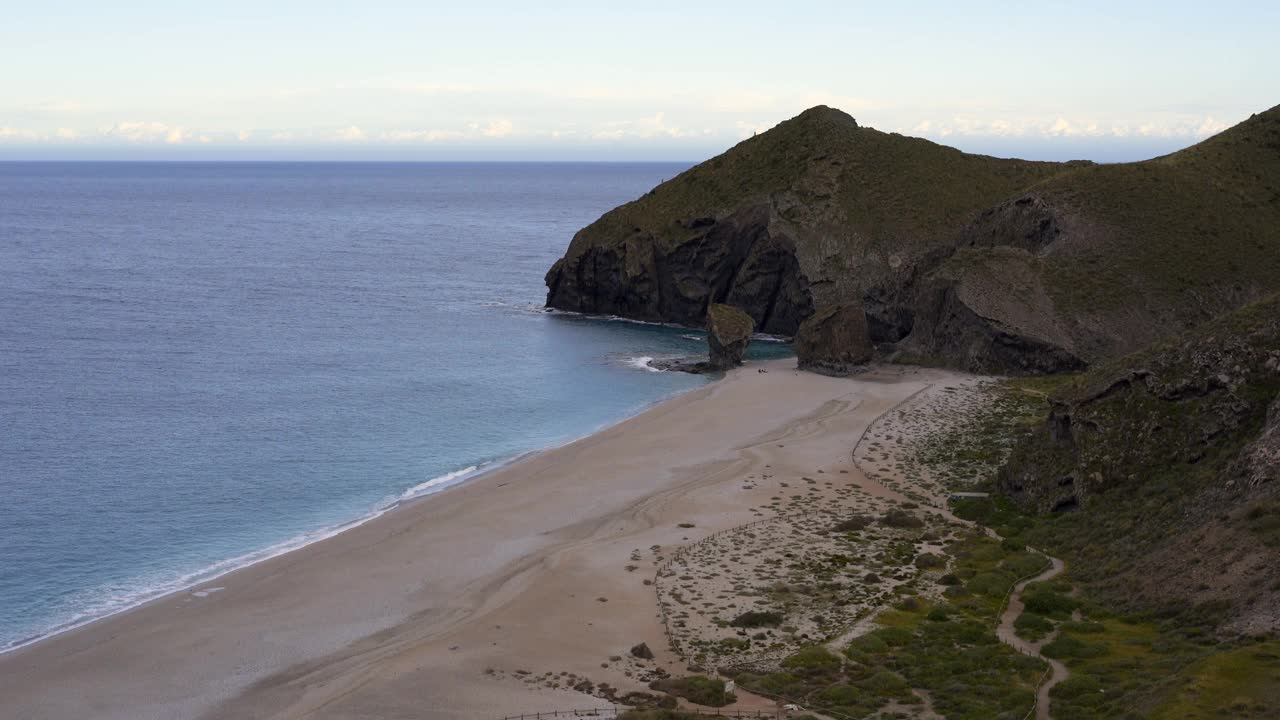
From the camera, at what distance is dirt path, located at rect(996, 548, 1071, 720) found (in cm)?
2691

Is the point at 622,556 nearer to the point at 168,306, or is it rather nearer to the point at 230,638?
A: the point at 230,638

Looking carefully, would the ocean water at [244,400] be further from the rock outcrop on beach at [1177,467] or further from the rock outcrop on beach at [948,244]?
the rock outcrop on beach at [1177,467]

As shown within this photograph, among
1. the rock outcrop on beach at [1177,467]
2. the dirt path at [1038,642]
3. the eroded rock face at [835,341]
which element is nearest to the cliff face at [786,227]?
the eroded rock face at [835,341]

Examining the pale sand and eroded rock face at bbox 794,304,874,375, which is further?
eroded rock face at bbox 794,304,874,375

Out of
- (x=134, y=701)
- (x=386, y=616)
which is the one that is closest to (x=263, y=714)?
(x=134, y=701)

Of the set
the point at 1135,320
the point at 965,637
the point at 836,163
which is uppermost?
the point at 836,163

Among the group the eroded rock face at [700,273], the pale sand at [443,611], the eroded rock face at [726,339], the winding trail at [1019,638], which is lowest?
the pale sand at [443,611]

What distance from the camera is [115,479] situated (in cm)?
4875

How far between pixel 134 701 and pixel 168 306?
76607mm

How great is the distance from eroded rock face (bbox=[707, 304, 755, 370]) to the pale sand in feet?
76.9

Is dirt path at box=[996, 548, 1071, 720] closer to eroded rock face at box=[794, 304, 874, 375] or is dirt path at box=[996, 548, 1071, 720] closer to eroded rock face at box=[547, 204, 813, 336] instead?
eroded rock face at box=[794, 304, 874, 375]

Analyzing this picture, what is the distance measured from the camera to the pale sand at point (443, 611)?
2925 cm

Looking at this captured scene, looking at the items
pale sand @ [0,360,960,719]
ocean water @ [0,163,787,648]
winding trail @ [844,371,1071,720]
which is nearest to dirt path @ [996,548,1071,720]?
winding trail @ [844,371,1071,720]

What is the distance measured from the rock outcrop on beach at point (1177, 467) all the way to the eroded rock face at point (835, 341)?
2735cm
